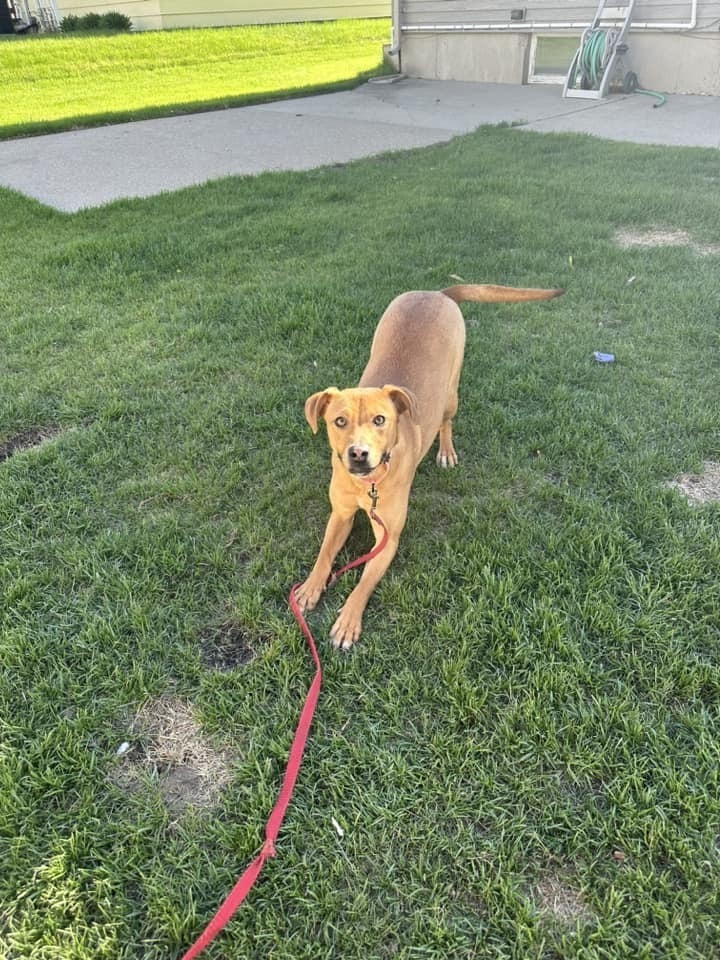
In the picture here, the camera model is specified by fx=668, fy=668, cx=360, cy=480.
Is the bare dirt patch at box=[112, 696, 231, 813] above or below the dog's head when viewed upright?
below

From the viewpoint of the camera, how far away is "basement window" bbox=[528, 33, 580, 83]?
46.2 ft

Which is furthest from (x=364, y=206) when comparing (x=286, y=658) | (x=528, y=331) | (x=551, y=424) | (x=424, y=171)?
(x=286, y=658)

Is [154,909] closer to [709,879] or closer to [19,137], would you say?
[709,879]

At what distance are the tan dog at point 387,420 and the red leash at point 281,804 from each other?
98 millimetres

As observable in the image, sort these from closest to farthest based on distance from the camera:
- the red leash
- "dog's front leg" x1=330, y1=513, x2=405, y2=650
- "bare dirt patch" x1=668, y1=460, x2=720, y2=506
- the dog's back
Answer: the red leash → "dog's front leg" x1=330, y1=513, x2=405, y2=650 → the dog's back → "bare dirt patch" x1=668, y1=460, x2=720, y2=506

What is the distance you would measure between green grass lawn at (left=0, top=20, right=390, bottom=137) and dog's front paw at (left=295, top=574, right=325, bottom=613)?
11805 millimetres

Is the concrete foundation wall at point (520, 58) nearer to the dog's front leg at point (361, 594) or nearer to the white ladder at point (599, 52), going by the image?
the white ladder at point (599, 52)

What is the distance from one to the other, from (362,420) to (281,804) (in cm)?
134

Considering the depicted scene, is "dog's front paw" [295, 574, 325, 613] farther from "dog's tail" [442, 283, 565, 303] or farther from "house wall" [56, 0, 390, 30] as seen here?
"house wall" [56, 0, 390, 30]

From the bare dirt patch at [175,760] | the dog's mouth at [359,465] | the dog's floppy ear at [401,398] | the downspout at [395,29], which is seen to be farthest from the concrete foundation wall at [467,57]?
the bare dirt patch at [175,760]

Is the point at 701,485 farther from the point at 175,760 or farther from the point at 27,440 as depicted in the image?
the point at 27,440

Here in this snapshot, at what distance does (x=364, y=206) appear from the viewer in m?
7.43

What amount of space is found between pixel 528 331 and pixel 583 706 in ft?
10.5

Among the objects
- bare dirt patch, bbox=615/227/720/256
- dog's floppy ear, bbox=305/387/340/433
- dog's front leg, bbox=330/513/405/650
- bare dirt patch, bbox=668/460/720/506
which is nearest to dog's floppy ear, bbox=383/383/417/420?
dog's floppy ear, bbox=305/387/340/433
